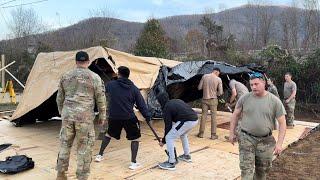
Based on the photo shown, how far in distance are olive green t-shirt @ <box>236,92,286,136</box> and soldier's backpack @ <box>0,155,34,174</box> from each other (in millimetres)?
3333

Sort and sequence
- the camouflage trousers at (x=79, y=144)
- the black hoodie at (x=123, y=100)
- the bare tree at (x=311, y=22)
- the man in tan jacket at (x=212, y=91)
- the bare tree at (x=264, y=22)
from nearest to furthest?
1. the camouflage trousers at (x=79, y=144)
2. the black hoodie at (x=123, y=100)
3. the man in tan jacket at (x=212, y=91)
4. the bare tree at (x=311, y=22)
5. the bare tree at (x=264, y=22)

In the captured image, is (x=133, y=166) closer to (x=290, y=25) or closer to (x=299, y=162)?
(x=299, y=162)

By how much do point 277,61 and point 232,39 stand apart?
628 cm

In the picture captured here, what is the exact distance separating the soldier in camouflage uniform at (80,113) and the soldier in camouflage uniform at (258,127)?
72.0 inches

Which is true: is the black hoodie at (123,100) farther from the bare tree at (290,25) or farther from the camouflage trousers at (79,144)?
the bare tree at (290,25)

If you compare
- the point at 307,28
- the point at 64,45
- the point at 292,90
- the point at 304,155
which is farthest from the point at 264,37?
the point at 304,155

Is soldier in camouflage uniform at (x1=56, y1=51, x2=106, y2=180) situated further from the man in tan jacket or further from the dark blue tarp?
the man in tan jacket

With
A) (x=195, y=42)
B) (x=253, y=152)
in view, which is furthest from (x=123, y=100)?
(x=195, y=42)

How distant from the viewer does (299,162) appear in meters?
6.62

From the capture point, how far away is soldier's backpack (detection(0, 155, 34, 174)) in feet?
17.6

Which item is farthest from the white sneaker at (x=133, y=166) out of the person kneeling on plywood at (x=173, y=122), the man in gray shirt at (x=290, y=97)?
the man in gray shirt at (x=290, y=97)

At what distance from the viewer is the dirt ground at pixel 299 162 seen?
5.87 meters

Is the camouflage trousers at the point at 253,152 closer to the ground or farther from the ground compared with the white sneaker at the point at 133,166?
farther from the ground

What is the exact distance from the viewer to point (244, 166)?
13.9 feet
